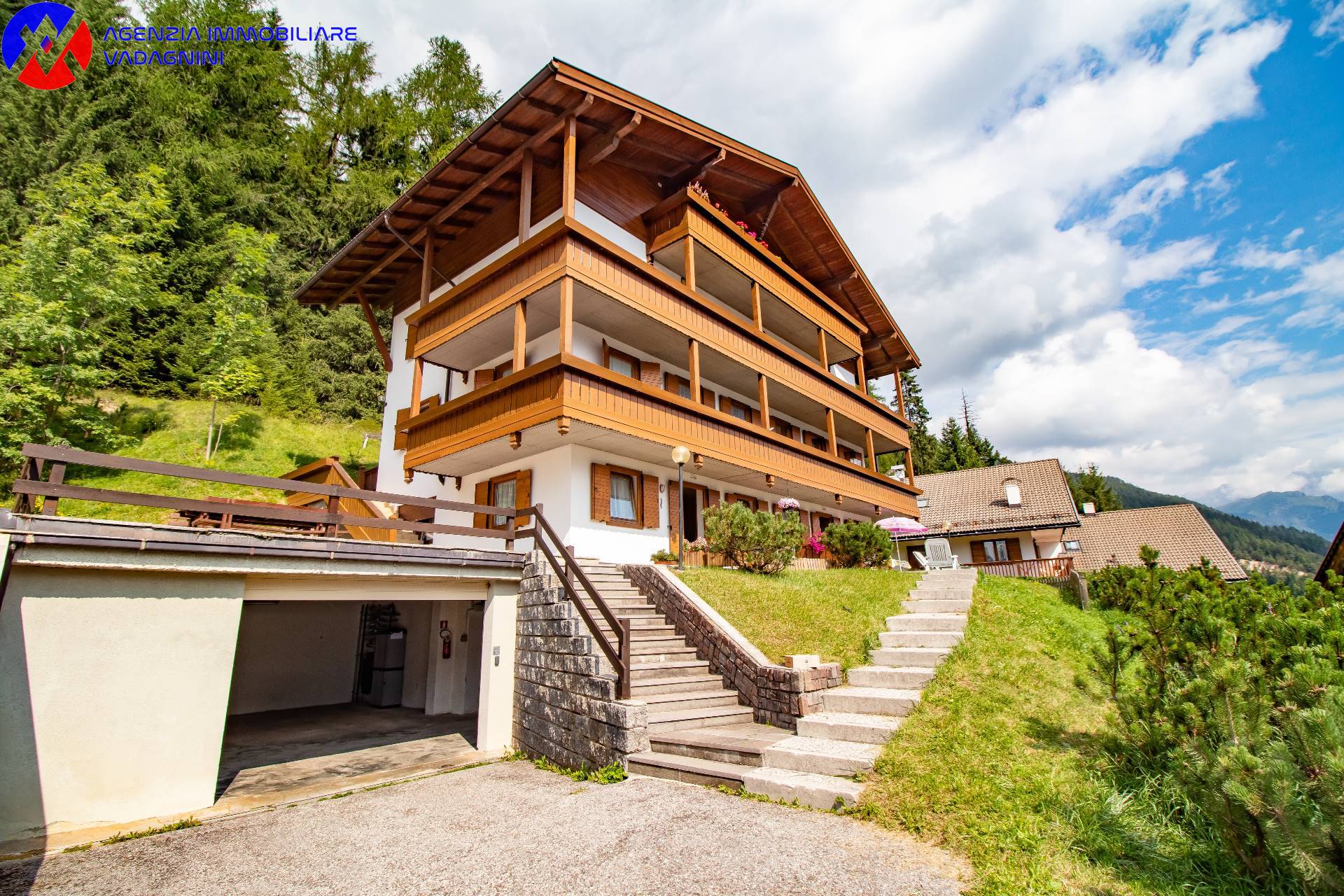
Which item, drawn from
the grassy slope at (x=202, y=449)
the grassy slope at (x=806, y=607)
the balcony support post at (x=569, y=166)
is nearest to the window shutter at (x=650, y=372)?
the balcony support post at (x=569, y=166)

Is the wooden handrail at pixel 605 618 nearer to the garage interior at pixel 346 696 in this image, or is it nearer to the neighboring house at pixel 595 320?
the garage interior at pixel 346 696

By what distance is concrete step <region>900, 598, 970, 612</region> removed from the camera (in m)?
11.1

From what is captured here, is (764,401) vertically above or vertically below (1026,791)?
above

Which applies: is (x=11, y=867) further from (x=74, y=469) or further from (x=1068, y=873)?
(x=74, y=469)

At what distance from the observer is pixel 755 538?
13.8 meters

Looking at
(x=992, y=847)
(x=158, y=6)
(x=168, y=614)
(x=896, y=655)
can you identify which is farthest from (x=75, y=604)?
(x=158, y=6)

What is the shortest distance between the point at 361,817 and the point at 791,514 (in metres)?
10.8

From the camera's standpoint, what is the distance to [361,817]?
6551 millimetres

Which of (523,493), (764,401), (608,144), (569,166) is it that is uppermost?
(608,144)

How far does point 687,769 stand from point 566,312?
9.27m

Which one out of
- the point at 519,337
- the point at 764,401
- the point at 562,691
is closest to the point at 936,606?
the point at 562,691

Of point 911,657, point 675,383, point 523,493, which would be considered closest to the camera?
point 911,657

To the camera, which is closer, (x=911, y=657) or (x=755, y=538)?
(x=911, y=657)

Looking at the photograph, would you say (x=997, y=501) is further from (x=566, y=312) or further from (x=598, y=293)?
(x=566, y=312)
